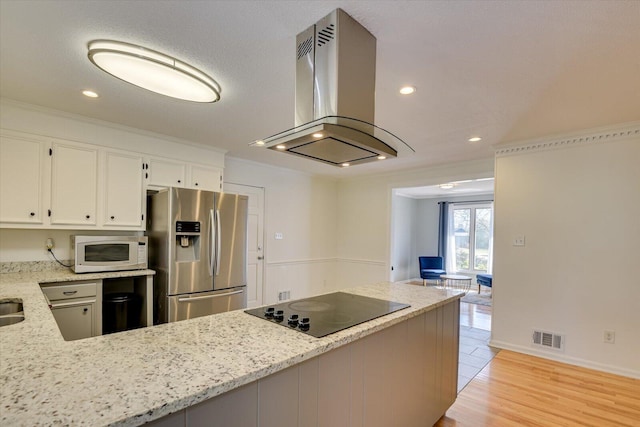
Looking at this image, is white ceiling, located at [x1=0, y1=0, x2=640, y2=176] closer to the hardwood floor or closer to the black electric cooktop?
the black electric cooktop

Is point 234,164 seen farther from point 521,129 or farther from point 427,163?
point 521,129

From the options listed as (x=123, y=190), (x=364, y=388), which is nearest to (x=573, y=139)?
Answer: (x=364, y=388)

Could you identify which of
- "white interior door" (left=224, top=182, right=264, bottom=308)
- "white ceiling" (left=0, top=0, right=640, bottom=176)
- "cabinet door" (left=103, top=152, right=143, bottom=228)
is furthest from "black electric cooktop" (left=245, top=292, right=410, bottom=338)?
"white interior door" (left=224, top=182, right=264, bottom=308)

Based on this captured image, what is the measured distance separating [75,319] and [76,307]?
97 mm

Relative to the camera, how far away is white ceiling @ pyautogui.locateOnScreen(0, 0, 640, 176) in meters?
1.45

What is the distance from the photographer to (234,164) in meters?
4.53

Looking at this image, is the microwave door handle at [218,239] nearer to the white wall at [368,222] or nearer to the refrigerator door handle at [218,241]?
the refrigerator door handle at [218,241]

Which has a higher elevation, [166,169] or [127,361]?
[166,169]

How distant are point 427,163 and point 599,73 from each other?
2688mm

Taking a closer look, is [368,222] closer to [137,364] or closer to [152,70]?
[152,70]

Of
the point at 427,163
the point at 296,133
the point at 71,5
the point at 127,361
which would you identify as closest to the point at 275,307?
the point at 127,361

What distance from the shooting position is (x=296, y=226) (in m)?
5.45

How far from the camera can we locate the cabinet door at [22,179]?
2.54 m

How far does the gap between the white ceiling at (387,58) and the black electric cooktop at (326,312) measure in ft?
4.78
